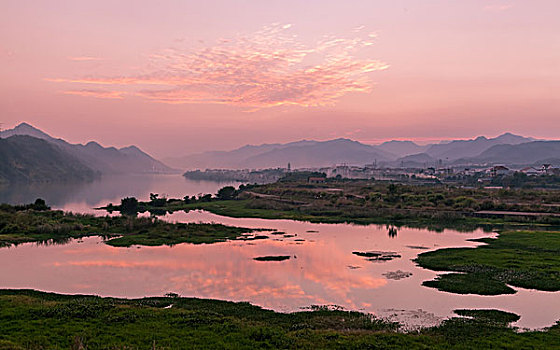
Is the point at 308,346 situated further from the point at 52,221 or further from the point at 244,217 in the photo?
the point at 244,217

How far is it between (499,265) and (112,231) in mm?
49609

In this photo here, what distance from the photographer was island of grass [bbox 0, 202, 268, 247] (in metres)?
53.6

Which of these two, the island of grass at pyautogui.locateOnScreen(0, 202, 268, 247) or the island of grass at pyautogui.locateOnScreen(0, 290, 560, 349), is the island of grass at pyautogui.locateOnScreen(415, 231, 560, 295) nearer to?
the island of grass at pyautogui.locateOnScreen(0, 290, 560, 349)

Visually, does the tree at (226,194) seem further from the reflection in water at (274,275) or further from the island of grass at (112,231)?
the reflection in water at (274,275)

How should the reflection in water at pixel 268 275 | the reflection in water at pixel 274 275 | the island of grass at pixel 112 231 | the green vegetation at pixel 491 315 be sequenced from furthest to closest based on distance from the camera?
the island of grass at pixel 112 231 → the reflection in water at pixel 268 275 → the reflection in water at pixel 274 275 → the green vegetation at pixel 491 315

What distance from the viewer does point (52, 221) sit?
6400 cm

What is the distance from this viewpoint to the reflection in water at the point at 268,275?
92.3 ft

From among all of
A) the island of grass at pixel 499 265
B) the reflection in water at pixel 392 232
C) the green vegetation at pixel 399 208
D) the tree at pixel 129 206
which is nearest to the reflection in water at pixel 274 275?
the island of grass at pixel 499 265

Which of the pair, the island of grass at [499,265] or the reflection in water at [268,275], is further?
the island of grass at [499,265]

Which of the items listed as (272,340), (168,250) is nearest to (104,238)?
(168,250)

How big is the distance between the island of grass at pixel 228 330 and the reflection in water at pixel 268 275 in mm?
2677

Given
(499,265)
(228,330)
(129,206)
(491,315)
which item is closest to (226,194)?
(129,206)

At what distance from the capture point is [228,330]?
68.3 ft

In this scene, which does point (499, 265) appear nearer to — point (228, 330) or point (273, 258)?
point (273, 258)
